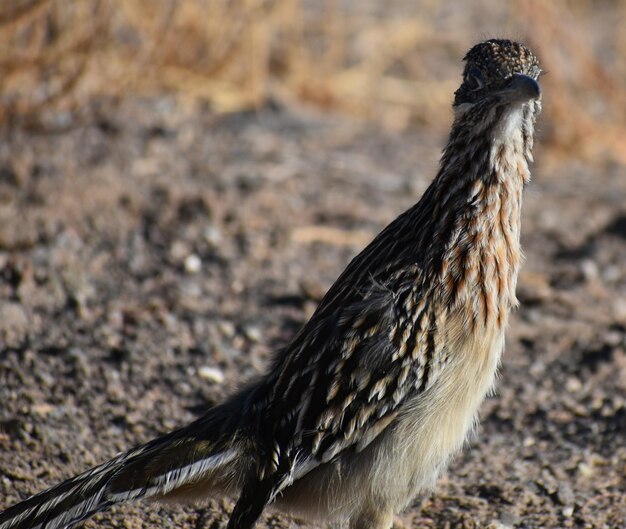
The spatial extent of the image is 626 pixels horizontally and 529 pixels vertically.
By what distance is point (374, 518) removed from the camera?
4.09 m

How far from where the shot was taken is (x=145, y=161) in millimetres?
7938

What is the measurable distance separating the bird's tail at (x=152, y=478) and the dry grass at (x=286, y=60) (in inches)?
165

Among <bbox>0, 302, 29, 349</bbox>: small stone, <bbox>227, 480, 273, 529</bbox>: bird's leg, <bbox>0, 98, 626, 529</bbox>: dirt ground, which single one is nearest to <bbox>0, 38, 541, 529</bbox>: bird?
<bbox>227, 480, 273, 529</bbox>: bird's leg

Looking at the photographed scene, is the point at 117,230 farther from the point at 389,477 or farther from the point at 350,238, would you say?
the point at 389,477

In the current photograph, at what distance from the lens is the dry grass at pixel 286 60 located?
7742 millimetres

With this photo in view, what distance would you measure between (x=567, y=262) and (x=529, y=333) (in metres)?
1.05

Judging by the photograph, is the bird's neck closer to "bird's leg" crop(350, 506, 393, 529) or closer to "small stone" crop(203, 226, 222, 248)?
"bird's leg" crop(350, 506, 393, 529)

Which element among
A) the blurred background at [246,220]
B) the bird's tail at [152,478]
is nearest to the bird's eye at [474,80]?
the blurred background at [246,220]

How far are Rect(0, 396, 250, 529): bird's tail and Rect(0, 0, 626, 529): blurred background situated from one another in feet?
1.54

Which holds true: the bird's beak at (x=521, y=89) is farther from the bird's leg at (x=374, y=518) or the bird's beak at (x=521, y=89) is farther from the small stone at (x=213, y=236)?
the small stone at (x=213, y=236)

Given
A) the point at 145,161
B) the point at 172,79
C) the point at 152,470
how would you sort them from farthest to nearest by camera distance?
the point at 172,79
the point at 145,161
the point at 152,470

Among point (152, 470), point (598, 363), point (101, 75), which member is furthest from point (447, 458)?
point (101, 75)

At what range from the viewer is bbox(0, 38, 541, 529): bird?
3930mm

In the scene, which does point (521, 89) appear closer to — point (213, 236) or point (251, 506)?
point (251, 506)
